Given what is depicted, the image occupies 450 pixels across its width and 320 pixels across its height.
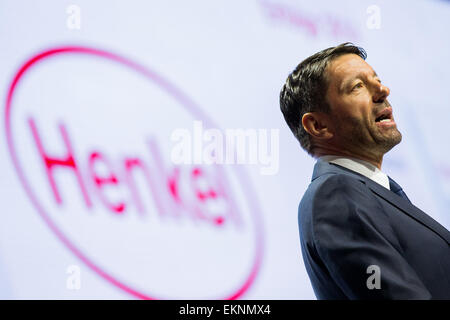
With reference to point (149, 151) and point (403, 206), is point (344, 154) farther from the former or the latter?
point (149, 151)

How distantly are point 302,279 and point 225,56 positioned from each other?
40.1 inches

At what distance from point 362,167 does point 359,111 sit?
141 mm

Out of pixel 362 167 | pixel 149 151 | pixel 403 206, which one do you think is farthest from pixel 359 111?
pixel 149 151

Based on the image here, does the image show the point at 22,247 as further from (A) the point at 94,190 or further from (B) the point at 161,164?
(B) the point at 161,164

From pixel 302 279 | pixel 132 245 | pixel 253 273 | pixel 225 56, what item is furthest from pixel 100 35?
pixel 302 279

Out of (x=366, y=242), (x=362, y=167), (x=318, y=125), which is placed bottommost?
(x=366, y=242)

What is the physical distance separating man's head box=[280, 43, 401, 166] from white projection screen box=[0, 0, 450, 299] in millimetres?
857

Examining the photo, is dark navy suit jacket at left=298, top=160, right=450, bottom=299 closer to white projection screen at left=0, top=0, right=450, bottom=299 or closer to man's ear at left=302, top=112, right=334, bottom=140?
man's ear at left=302, top=112, right=334, bottom=140

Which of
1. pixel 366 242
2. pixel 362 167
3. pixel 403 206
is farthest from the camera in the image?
pixel 362 167

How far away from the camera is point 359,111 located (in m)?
1.40

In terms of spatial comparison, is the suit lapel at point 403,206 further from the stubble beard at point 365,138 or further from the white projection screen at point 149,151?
the white projection screen at point 149,151

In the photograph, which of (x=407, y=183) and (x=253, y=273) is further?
(x=407, y=183)

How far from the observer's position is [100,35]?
225 cm

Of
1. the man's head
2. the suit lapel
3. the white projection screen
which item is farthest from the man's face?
the white projection screen
